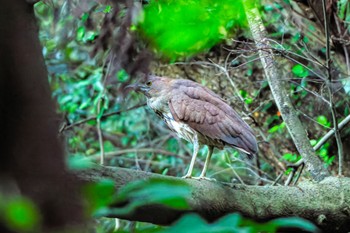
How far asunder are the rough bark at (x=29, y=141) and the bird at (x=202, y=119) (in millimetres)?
3351

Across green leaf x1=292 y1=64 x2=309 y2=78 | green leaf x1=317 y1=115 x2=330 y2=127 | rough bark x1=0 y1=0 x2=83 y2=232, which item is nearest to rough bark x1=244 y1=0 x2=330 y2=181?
green leaf x1=292 y1=64 x2=309 y2=78

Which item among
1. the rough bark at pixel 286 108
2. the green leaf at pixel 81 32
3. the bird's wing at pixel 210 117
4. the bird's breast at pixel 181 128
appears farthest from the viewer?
the green leaf at pixel 81 32

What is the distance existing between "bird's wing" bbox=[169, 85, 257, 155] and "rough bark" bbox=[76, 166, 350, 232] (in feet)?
1.92

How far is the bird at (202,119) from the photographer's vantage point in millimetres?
4402

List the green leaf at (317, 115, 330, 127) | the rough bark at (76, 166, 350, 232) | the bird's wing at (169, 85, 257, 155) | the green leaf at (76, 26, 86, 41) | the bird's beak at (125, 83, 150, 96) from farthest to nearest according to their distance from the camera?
1. the green leaf at (317, 115, 330, 127)
2. the green leaf at (76, 26, 86, 41)
3. the bird's beak at (125, 83, 150, 96)
4. the bird's wing at (169, 85, 257, 155)
5. the rough bark at (76, 166, 350, 232)

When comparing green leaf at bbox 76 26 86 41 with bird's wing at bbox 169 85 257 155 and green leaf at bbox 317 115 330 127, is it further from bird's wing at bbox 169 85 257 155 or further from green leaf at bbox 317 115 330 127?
green leaf at bbox 317 115 330 127

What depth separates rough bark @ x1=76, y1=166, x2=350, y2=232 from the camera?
3.32 m

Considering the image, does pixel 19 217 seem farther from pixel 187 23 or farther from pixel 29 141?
pixel 187 23

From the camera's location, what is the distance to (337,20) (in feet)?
19.2

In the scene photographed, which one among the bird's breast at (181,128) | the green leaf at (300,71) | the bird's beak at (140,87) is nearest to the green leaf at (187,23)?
the bird's breast at (181,128)

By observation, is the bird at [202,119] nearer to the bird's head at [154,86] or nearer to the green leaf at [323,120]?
the bird's head at [154,86]

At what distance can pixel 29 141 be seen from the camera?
3.04ft

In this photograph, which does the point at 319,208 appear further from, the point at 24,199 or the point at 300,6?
the point at 24,199

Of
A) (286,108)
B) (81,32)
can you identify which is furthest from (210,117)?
(81,32)
